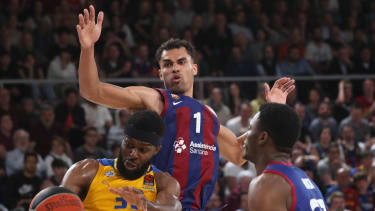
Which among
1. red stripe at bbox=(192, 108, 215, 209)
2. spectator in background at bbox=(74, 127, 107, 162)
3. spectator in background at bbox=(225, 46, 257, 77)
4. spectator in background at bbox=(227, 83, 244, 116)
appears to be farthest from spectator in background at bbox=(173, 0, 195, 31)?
red stripe at bbox=(192, 108, 215, 209)

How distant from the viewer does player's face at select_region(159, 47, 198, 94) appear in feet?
18.2

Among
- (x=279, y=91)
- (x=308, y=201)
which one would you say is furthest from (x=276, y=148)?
(x=279, y=91)

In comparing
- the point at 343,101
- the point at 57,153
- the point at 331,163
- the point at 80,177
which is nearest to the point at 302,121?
the point at 343,101

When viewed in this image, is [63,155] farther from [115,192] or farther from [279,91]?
[115,192]

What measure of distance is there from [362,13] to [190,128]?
1099cm

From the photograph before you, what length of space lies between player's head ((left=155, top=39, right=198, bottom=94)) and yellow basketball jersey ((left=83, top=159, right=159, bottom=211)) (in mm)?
1152

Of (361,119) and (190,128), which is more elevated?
(190,128)

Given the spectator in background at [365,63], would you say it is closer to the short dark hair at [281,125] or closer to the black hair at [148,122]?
the black hair at [148,122]

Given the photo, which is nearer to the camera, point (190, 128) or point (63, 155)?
point (190, 128)

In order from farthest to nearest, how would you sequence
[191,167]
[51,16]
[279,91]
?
[51,16] → [279,91] → [191,167]

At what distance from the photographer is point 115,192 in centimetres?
414

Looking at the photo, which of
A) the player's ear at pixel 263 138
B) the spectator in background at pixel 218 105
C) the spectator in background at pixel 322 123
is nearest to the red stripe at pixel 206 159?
the player's ear at pixel 263 138

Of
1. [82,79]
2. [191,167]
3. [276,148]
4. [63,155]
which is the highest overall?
[82,79]

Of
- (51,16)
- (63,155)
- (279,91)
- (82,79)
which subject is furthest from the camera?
(51,16)
